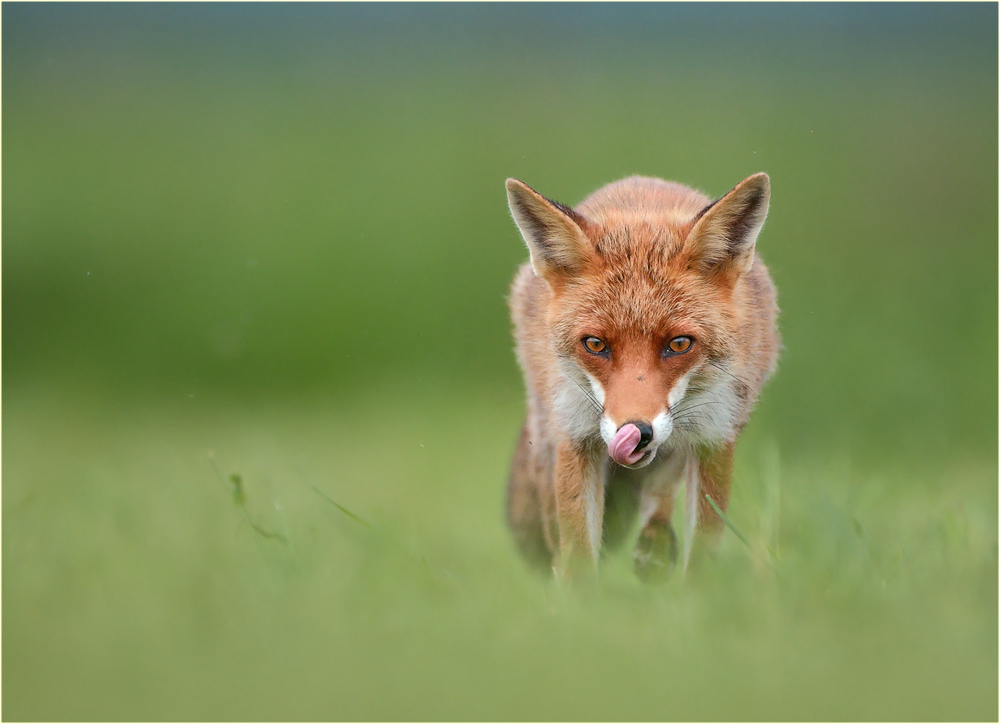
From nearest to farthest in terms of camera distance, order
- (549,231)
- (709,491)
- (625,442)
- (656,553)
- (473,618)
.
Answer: (473,618) < (625,442) < (549,231) < (709,491) < (656,553)

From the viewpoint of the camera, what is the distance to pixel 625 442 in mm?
3428

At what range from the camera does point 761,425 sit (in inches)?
297

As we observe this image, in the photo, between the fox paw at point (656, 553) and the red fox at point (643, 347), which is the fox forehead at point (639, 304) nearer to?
the red fox at point (643, 347)

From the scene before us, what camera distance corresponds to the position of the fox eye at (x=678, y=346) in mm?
3805

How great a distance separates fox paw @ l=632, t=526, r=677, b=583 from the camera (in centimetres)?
423

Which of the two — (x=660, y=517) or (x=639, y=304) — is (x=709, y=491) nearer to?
(x=660, y=517)

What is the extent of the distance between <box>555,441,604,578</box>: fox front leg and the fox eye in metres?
0.73

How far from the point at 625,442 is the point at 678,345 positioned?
59cm

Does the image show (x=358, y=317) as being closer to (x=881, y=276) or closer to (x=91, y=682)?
(x=881, y=276)

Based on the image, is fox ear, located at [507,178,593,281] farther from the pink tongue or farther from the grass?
the grass

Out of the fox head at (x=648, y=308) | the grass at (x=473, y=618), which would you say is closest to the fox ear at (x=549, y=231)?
the fox head at (x=648, y=308)

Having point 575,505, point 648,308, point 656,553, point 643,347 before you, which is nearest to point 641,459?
point 643,347

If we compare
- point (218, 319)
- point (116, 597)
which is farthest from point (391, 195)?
point (116, 597)

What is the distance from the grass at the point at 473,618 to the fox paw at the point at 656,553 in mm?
354
